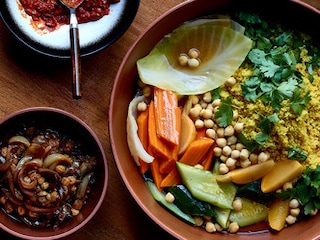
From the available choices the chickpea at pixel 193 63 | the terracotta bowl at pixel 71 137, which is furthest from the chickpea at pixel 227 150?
the terracotta bowl at pixel 71 137

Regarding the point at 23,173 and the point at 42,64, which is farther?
the point at 42,64

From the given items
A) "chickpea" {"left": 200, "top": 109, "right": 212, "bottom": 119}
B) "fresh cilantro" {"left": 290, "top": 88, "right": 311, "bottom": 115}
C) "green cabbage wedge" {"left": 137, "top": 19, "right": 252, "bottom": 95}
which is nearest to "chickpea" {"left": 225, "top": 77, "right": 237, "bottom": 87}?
"green cabbage wedge" {"left": 137, "top": 19, "right": 252, "bottom": 95}

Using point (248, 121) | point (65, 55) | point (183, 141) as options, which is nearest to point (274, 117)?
point (248, 121)

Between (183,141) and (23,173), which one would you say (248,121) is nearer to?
(183,141)

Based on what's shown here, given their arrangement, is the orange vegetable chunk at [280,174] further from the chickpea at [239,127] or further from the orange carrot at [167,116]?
the orange carrot at [167,116]

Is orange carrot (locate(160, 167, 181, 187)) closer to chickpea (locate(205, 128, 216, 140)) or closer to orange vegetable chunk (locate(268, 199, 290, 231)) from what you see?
chickpea (locate(205, 128, 216, 140))

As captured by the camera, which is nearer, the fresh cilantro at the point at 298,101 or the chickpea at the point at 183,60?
the fresh cilantro at the point at 298,101
